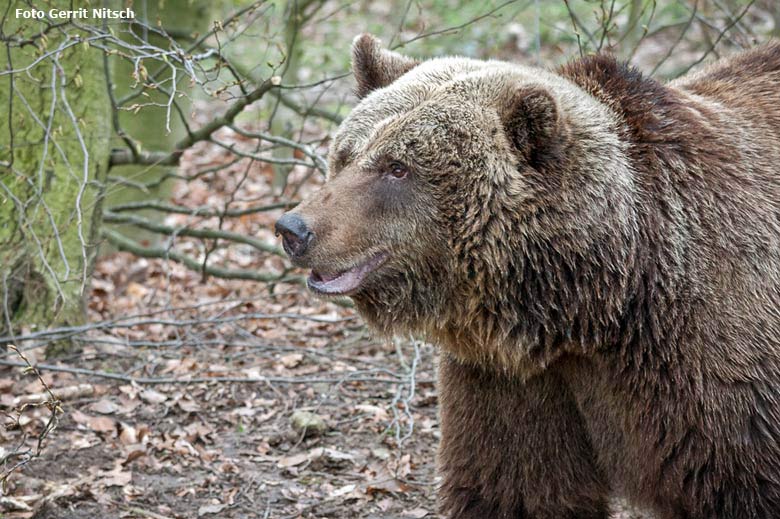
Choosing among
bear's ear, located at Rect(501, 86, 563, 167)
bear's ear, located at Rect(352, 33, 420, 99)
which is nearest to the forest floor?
bear's ear, located at Rect(352, 33, 420, 99)

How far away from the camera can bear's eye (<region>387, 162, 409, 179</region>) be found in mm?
3922

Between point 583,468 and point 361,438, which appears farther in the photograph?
point 361,438

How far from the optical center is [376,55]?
4539 mm

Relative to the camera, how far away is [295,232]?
3.71 m

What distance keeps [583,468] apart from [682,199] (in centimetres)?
132

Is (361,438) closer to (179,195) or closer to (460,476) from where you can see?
(460,476)

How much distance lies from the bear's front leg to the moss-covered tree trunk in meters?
3.22

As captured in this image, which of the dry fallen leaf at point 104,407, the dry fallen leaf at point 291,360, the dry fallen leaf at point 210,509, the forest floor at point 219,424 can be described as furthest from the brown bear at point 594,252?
the dry fallen leaf at point 291,360

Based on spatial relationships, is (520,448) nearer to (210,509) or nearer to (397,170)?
(397,170)

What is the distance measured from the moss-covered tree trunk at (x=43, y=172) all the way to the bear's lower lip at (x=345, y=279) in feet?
9.56

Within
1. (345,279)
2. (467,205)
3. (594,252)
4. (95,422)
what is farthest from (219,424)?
(594,252)

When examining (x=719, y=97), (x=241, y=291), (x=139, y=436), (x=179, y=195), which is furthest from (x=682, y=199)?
(x=179, y=195)

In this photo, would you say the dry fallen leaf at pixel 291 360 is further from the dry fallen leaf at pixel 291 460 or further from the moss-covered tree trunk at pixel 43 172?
the moss-covered tree trunk at pixel 43 172

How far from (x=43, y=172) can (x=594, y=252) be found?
4062mm
